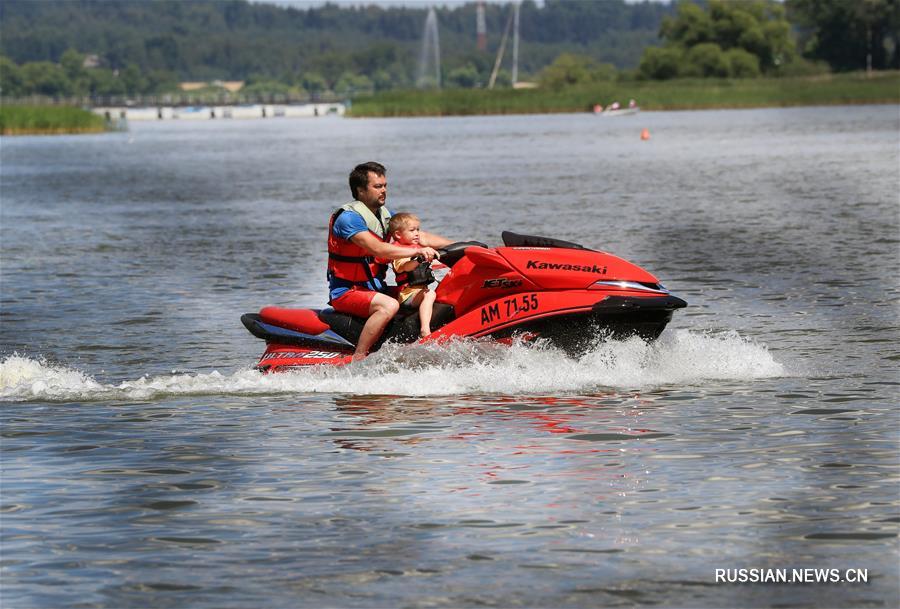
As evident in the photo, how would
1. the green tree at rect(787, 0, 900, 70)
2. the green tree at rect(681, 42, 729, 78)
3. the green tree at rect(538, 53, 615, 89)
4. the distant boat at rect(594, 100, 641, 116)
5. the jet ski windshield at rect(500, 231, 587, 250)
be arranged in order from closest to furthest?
the jet ski windshield at rect(500, 231, 587, 250), the distant boat at rect(594, 100, 641, 116), the green tree at rect(681, 42, 729, 78), the green tree at rect(787, 0, 900, 70), the green tree at rect(538, 53, 615, 89)

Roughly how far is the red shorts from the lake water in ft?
1.07

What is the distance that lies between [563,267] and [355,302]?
4.66 feet

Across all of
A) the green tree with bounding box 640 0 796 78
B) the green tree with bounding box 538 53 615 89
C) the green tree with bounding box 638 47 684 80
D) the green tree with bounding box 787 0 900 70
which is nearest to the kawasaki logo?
the green tree with bounding box 638 47 684 80

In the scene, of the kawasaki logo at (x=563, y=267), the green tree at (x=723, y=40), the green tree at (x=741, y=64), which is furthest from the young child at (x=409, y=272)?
the green tree at (x=741, y=64)

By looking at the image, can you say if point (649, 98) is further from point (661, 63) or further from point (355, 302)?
point (355, 302)

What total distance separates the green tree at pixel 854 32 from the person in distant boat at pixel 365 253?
14249 centimetres

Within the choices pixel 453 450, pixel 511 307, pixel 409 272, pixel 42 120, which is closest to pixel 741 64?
pixel 42 120

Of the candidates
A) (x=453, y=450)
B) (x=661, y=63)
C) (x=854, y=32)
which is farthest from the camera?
(x=854, y=32)

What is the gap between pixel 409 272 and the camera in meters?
10.1

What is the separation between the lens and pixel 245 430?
30.2ft

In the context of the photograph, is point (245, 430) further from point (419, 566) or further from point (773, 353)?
point (773, 353)

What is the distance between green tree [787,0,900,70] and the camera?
14975 centimetres

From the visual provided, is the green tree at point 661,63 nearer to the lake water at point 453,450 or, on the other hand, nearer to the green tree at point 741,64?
the green tree at point 741,64

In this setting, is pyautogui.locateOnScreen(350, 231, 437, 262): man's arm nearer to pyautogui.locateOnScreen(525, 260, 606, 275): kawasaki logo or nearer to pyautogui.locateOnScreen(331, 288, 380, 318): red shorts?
pyautogui.locateOnScreen(331, 288, 380, 318): red shorts
